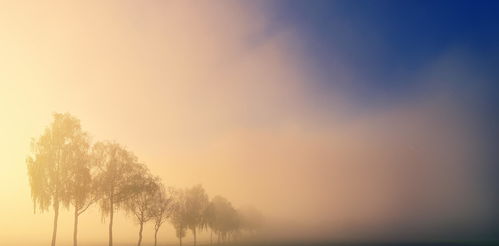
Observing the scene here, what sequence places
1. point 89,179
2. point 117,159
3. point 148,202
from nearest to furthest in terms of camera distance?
point 89,179 < point 117,159 < point 148,202

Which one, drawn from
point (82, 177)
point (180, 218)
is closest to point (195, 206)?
point (180, 218)

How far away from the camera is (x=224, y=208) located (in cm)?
13675

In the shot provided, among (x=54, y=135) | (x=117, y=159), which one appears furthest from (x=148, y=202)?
(x=54, y=135)

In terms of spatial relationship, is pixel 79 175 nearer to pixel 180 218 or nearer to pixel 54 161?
pixel 54 161

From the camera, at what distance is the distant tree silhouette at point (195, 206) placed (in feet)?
332

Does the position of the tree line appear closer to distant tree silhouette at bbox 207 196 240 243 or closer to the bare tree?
the bare tree

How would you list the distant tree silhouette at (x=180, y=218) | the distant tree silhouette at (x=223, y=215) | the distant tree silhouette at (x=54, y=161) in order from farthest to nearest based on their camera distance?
the distant tree silhouette at (x=223, y=215) → the distant tree silhouette at (x=180, y=218) → the distant tree silhouette at (x=54, y=161)

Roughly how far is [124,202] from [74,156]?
1295 centimetres

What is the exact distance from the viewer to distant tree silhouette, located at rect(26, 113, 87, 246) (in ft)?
170

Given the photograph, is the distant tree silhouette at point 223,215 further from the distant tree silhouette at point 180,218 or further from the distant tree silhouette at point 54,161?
the distant tree silhouette at point 54,161

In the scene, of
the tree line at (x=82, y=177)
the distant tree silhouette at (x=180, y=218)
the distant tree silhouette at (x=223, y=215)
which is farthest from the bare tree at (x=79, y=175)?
the distant tree silhouette at (x=223, y=215)

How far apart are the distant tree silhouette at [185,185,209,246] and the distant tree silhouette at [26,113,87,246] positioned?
49.4m

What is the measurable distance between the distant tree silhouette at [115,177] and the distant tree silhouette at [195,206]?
125ft

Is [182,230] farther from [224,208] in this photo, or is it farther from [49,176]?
[49,176]
